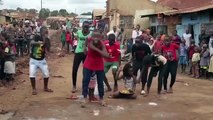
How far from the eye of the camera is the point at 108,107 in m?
9.52

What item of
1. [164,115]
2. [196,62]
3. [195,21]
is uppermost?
[195,21]

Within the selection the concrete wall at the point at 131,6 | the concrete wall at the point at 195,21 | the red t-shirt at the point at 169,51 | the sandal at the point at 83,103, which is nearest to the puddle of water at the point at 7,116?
the sandal at the point at 83,103

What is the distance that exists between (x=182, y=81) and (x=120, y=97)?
4840 millimetres

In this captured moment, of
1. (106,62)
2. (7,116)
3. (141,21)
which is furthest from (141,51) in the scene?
(141,21)

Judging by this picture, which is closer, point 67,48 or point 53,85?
point 53,85

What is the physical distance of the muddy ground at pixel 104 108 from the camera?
28.4 feet

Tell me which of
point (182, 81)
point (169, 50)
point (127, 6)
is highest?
point (127, 6)

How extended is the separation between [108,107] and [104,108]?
14 centimetres

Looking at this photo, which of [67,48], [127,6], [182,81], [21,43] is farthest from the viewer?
[127,6]

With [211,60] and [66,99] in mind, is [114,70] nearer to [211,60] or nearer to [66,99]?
[66,99]

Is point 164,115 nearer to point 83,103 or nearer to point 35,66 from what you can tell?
point 83,103

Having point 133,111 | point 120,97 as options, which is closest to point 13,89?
point 120,97

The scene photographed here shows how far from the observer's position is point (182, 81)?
15.0 metres

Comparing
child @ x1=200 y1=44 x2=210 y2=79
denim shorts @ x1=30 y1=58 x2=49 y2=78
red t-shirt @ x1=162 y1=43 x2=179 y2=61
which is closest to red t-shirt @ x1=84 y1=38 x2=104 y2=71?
denim shorts @ x1=30 y1=58 x2=49 y2=78
